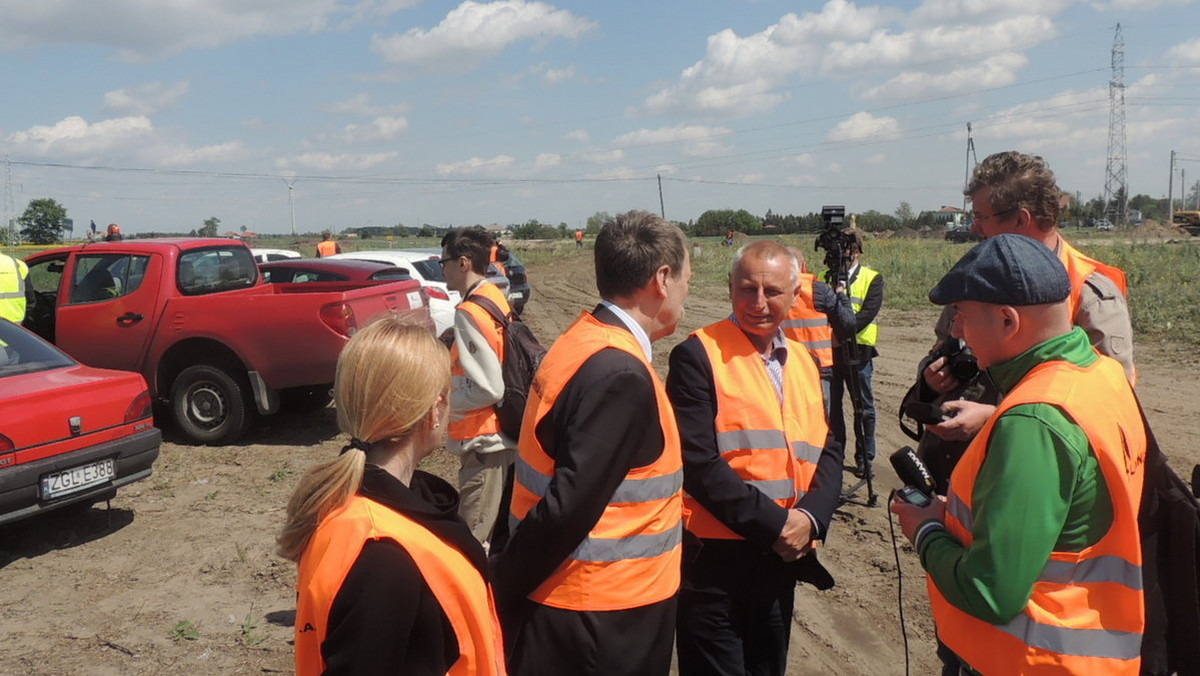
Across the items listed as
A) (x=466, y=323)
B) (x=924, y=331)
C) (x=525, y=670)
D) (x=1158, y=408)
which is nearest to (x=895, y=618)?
(x=466, y=323)

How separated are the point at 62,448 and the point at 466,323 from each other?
3421mm

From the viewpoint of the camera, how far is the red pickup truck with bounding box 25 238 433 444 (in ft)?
27.7

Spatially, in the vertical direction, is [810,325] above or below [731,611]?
above

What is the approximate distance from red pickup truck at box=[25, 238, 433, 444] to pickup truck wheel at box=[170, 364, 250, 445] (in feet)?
0.03

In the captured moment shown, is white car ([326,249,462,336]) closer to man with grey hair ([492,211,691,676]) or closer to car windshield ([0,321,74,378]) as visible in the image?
car windshield ([0,321,74,378])

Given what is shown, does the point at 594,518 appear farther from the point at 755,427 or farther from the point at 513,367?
the point at 513,367

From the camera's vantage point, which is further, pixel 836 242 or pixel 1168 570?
pixel 836 242

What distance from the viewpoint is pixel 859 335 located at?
24.4 feet

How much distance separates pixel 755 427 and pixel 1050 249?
42.0 inches

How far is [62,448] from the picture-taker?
588 centimetres

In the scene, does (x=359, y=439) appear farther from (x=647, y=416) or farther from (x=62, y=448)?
(x=62, y=448)

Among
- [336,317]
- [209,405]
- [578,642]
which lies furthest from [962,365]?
[209,405]

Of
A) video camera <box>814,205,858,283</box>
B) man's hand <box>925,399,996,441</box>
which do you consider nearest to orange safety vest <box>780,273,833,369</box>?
video camera <box>814,205,858,283</box>

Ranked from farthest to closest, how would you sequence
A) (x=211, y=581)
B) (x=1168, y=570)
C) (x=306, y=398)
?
(x=306, y=398)
(x=211, y=581)
(x=1168, y=570)
